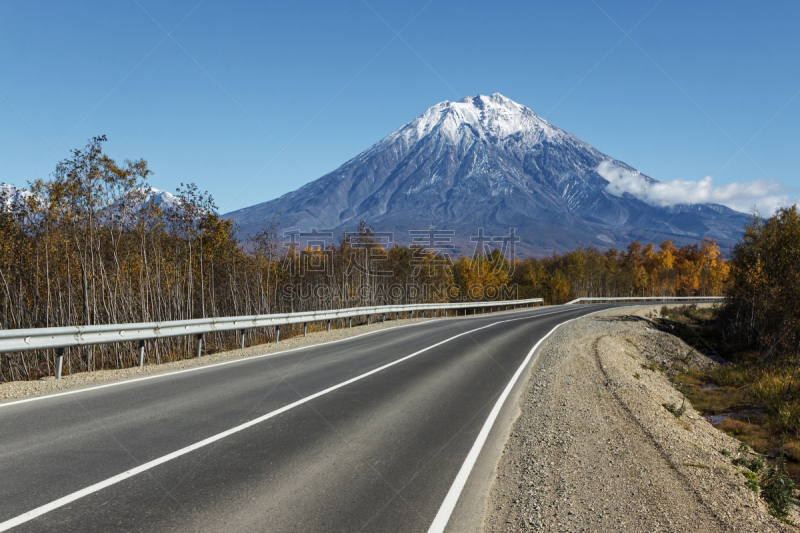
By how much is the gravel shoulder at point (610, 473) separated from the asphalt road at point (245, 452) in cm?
48

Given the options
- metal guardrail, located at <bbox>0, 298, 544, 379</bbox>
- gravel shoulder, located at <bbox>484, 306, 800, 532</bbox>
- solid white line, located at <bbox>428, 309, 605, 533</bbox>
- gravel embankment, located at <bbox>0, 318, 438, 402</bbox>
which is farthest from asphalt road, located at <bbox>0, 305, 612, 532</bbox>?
metal guardrail, located at <bbox>0, 298, 544, 379</bbox>

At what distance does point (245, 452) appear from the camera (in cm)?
528

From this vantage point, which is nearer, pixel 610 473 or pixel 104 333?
pixel 610 473

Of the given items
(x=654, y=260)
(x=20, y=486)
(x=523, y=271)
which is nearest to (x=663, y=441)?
(x=20, y=486)

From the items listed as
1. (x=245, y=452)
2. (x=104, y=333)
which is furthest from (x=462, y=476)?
(x=104, y=333)

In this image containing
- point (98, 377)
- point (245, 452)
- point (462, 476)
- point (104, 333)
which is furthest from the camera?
point (104, 333)

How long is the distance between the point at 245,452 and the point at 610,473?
3.94m

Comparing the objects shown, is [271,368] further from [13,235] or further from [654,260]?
[654,260]

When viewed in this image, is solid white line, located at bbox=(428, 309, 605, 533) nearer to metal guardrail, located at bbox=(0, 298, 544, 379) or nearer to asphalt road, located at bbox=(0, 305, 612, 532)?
asphalt road, located at bbox=(0, 305, 612, 532)

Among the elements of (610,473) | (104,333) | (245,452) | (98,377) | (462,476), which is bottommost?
(610,473)

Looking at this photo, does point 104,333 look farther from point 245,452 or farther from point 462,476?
point 462,476

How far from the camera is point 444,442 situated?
240 inches

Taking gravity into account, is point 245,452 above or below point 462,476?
above

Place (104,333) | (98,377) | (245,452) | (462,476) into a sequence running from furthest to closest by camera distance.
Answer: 1. (104,333)
2. (98,377)
3. (245,452)
4. (462,476)
